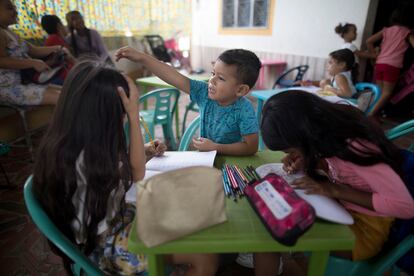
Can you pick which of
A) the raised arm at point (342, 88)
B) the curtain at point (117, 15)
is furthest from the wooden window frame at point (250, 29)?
the raised arm at point (342, 88)

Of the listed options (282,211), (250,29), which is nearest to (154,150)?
(282,211)

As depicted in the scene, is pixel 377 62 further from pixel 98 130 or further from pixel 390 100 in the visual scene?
pixel 98 130

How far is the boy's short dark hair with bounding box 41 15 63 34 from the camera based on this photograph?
3.42 m

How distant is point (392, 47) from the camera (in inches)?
142

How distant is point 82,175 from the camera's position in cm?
79

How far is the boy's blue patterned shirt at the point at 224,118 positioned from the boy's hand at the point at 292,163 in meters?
0.31

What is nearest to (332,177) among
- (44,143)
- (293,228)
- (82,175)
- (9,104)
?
(293,228)

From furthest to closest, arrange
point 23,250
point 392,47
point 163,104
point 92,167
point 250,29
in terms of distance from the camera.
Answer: point 250,29, point 392,47, point 163,104, point 23,250, point 92,167

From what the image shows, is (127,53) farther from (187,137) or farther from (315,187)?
(315,187)

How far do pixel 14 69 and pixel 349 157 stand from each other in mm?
2747

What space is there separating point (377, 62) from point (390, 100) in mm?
737

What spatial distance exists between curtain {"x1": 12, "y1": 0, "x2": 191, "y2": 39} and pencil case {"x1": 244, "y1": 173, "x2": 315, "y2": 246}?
368cm

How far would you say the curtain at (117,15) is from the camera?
347 cm

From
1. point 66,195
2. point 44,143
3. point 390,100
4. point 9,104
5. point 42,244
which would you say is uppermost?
point 44,143
